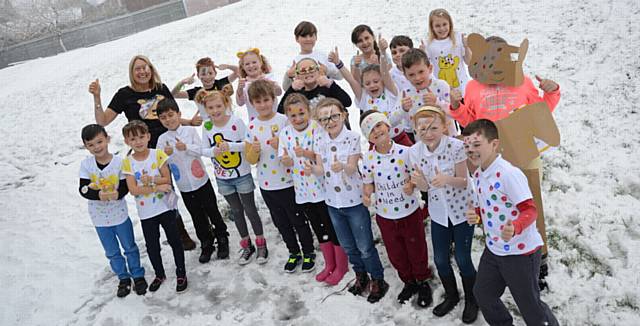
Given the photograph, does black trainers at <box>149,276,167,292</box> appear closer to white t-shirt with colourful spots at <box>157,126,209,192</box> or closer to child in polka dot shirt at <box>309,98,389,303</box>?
white t-shirt with colourful spots at <box>157,126,209,192</box>

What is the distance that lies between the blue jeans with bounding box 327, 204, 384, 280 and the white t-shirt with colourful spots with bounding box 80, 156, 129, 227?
2.19 meters

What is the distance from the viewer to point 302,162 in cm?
384

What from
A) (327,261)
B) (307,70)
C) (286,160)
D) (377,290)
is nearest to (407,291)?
(377,290)

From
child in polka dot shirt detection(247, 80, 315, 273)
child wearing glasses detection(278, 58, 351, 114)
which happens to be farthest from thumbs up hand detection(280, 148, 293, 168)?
child wearing glasses detection(278, 58, 351, 114)

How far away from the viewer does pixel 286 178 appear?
416 centimetres

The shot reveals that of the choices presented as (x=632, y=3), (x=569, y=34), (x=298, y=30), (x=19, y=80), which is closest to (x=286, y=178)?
(x=298, y=30)

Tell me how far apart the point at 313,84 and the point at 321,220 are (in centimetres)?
131

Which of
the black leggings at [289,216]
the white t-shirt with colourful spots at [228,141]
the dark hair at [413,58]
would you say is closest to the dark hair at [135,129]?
the white t-shirt with colourful spots at [228,141]

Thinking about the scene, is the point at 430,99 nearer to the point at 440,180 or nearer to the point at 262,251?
the point at 440,180

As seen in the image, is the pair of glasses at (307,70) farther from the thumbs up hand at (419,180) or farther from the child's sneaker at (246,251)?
the child's sneaker at (246,251)

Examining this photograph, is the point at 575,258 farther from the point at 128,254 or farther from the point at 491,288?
the point at 128,254

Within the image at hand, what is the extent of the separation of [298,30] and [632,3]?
8264mm

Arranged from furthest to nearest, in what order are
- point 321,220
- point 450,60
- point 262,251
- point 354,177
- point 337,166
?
point 262,251
point 450,60
point 321,220
point 354,177
point 337,166

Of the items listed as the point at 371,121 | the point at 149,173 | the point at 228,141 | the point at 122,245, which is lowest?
the point at 122,245
